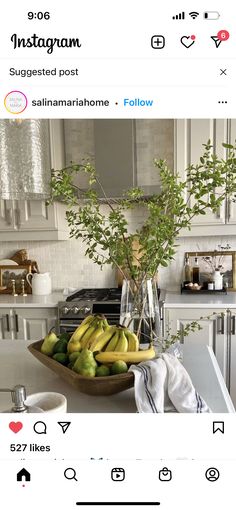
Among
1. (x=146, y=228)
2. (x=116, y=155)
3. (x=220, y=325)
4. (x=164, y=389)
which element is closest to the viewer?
(x=164, y=389)

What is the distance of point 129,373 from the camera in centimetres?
66

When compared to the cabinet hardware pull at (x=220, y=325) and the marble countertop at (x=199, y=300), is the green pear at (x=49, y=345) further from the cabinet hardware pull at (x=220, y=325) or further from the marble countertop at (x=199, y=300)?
the cabinet hardware pull at (x=220, y=325)

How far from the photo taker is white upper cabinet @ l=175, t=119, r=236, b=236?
1.95 metres

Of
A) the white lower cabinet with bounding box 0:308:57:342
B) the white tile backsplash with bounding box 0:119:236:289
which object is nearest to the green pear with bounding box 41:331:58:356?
the white lower cabinet with bounding box 0:308:57:342
